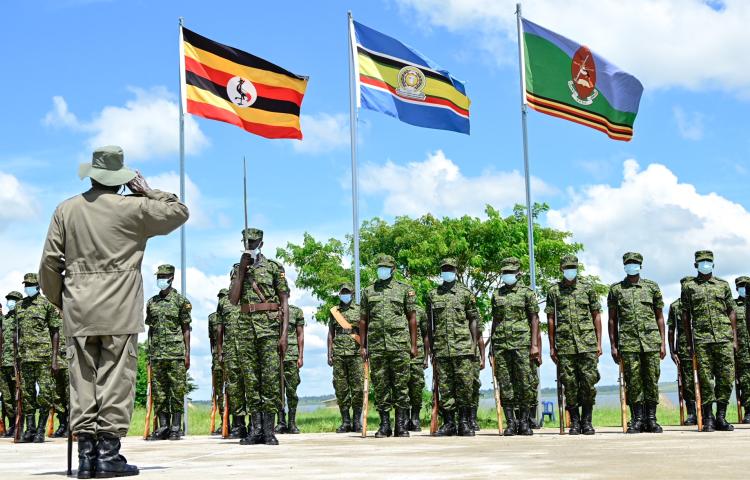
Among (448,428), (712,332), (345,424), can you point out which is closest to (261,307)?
(448,428)

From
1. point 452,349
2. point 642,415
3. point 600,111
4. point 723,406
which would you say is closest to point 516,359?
point 452,349

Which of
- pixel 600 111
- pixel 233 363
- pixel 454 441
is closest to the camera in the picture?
pixel 454 441

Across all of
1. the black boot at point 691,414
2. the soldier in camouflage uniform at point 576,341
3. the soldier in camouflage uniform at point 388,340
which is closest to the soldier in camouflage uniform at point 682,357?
the black boot at point 691,414

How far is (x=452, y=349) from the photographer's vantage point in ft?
38.3

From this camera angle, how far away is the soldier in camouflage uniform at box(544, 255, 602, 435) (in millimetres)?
11586

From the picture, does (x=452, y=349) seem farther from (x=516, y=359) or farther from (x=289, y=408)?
(x=289, y=408)

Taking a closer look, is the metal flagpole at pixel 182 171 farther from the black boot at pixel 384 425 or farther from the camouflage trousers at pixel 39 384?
the black boot at pixel 384 425

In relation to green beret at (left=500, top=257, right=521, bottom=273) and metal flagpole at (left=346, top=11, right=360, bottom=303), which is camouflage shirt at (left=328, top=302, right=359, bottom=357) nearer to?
metal flagpole at (left=346, top=11, right=360, bottom=303)

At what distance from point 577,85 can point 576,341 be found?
6.14 m

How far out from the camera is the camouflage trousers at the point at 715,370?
11812 millimetres

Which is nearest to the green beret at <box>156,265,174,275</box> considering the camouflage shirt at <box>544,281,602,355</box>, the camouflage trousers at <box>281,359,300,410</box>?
the camouflage trousers at <box>281,359,300,410</box>

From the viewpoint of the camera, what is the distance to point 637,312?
1176cm

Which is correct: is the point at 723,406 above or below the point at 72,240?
below

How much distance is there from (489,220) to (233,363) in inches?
634
